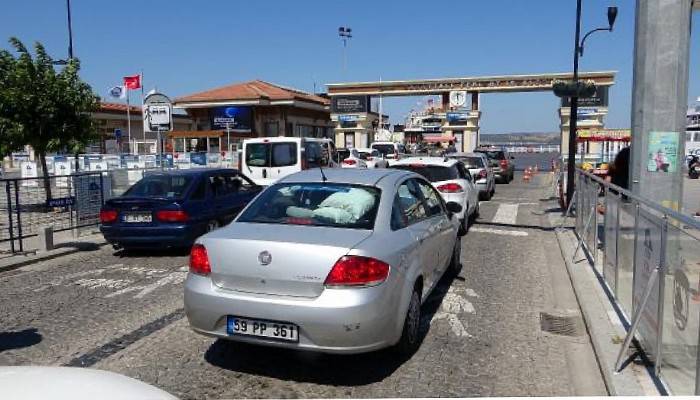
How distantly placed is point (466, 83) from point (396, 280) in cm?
Result: 5228

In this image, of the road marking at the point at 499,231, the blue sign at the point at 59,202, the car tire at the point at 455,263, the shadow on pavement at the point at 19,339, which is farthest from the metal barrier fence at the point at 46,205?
the road marking at the point at 499,231

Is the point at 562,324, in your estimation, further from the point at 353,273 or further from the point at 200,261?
the point at 200,261

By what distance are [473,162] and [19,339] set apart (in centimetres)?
1602

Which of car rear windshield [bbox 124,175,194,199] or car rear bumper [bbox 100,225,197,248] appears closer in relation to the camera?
car rear bumper [bbox 100,225,197,248]

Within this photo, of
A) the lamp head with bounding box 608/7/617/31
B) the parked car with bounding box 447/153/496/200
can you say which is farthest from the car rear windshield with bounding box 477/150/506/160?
the lamp head with bounding box 608/7/617/31

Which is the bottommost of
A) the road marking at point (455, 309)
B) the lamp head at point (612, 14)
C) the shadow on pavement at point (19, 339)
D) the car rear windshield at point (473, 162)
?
the shadow on pavement at point (19, 339)

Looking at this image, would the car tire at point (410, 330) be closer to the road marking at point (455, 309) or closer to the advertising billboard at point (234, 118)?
the road marking at point (455, 309)

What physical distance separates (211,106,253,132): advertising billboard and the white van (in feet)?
106

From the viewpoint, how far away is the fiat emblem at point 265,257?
165 inches

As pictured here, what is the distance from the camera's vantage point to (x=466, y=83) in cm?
5419

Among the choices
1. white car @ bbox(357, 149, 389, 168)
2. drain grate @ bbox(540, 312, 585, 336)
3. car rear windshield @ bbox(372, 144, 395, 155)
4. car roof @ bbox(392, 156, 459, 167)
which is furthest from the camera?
car rear windshield @ bbox(372, 144, 395, 155)

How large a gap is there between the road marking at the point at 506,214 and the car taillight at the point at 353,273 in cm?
1003

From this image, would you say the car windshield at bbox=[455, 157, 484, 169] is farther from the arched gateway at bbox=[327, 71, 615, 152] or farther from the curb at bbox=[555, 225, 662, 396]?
the arched gateway at bbox=[327, 71, 615, 152]

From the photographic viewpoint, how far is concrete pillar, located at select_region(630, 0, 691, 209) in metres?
7.73
